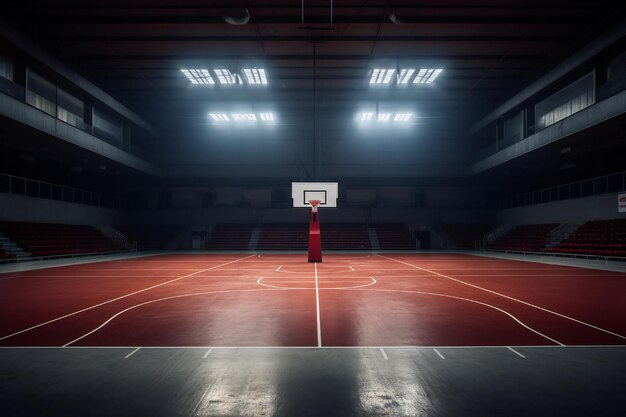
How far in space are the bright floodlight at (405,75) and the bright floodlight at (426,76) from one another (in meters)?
0.49

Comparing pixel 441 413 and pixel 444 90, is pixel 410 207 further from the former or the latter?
pixel 441 413

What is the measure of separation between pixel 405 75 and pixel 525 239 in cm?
1421

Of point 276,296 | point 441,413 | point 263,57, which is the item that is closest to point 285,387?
point 441,413

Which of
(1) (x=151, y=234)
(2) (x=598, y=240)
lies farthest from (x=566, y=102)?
(1) (x=151, y=234)

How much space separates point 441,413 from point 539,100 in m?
26.2

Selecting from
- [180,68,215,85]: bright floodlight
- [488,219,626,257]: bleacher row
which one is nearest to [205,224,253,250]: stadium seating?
[180,68,215,85]: bright floodlight

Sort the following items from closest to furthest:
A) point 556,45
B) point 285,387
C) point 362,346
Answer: point 285,387, point 362,346, point 556,45

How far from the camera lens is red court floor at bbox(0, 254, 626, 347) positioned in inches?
205

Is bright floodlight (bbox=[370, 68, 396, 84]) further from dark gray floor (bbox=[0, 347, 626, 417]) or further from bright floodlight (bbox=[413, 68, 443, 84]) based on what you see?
dark gray floor (bbox=[0, 347, 626, 417])

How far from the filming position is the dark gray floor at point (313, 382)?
316 centimetres

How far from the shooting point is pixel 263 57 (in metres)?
20.4

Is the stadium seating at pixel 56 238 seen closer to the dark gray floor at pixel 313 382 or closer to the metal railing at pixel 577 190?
the dark gray floor at pixel 313 382

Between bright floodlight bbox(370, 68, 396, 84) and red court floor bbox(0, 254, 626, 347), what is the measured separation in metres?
14.9

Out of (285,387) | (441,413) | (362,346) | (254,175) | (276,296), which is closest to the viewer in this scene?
(441,413)
